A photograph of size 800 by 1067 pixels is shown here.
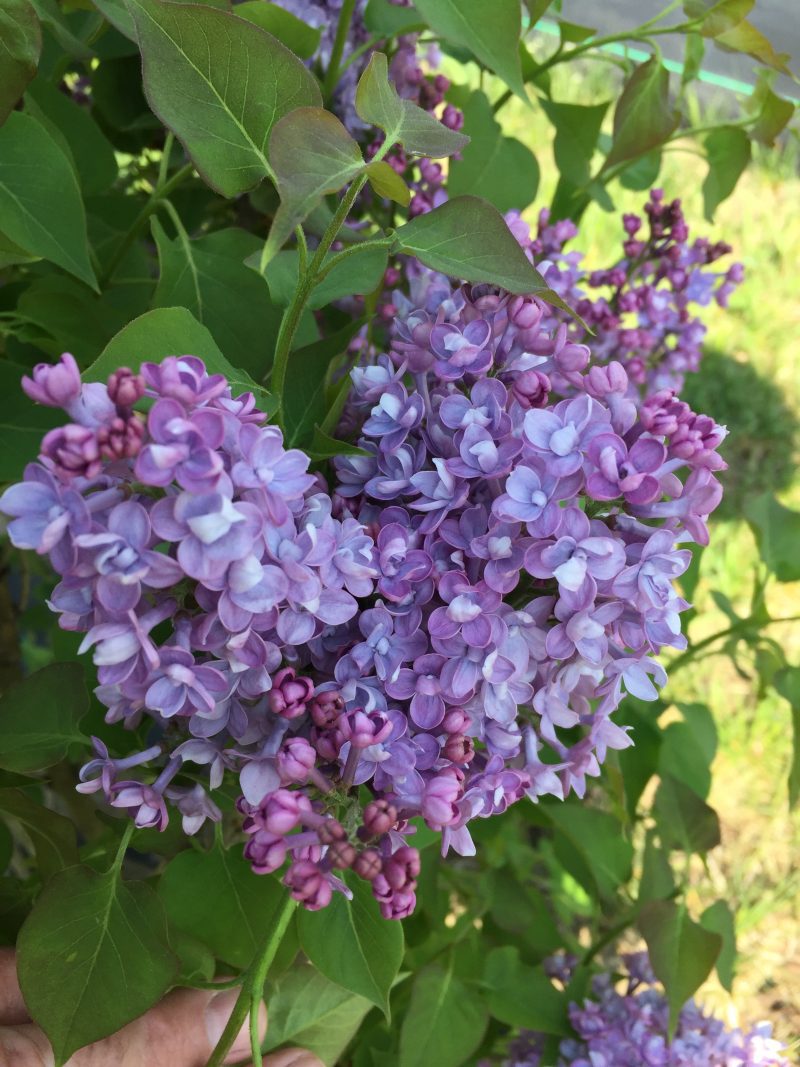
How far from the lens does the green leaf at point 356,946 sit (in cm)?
53

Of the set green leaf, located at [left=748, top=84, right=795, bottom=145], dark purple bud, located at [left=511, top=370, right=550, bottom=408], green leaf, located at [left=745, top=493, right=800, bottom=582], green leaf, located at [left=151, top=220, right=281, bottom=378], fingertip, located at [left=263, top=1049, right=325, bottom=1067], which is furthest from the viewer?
green leaf, located at [left=745, top=493, right=800, bottom=582]

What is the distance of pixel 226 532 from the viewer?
1.18 ft

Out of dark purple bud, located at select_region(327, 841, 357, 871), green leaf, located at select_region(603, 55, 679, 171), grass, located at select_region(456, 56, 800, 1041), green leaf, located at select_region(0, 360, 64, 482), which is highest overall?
green leaf, located at select_region(603, 55, 679, 171)

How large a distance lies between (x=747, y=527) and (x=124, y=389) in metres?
1.83

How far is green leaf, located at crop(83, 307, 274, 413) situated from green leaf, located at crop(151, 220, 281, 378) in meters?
0.11

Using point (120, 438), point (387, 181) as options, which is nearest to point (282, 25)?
point (387, 181)

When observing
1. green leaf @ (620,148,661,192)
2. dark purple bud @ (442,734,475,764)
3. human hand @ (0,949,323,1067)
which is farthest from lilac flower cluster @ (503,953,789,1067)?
green leaf @ (620,148,661,192)

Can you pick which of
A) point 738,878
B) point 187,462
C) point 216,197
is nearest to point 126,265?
point 216,197

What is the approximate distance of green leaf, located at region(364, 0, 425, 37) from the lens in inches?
27.3

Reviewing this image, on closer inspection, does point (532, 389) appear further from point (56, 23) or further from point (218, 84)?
point (56, 23)

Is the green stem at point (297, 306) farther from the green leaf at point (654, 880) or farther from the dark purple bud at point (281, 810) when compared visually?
the green leaf at point (654, 880)

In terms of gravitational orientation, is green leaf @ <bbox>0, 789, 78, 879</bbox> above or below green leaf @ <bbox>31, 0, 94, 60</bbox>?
below

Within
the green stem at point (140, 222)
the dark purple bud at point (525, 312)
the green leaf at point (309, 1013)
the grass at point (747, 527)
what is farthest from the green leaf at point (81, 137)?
the grass at point (747, 527)

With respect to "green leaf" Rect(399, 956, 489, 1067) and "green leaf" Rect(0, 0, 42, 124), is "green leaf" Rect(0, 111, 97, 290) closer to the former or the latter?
"green leaf" Rect(0, 0, 42, 124)
